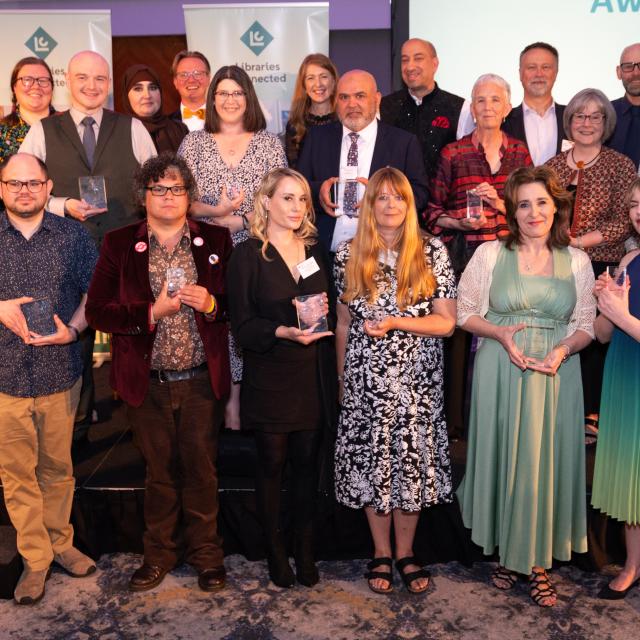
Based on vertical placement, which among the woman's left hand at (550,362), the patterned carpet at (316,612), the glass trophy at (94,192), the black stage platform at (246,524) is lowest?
the patterned carpet at (316,612)

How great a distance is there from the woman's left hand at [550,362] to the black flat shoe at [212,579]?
1614 millimetres

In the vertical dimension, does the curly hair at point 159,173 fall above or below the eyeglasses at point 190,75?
below

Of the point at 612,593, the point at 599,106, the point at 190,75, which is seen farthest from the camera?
the point at 190,75

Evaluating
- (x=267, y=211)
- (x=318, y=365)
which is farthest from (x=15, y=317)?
(x=318, y=365)

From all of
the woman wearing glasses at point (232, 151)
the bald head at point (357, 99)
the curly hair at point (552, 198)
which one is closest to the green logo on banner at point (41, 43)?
the woman wearing glasses at point (232, 151)

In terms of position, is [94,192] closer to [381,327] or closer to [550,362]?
[381,327]

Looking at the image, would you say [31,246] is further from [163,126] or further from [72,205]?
[163,126]

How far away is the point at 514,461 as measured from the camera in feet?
10.7

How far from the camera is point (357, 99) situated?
4.11 m

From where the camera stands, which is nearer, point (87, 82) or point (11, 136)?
point (87, 82)

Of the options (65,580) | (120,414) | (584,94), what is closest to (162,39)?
(120,414)

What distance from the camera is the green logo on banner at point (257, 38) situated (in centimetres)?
678

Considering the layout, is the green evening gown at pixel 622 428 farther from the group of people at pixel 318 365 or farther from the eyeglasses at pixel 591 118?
the eyeglasses at pixel 591 118

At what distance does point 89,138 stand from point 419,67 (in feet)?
6.22
